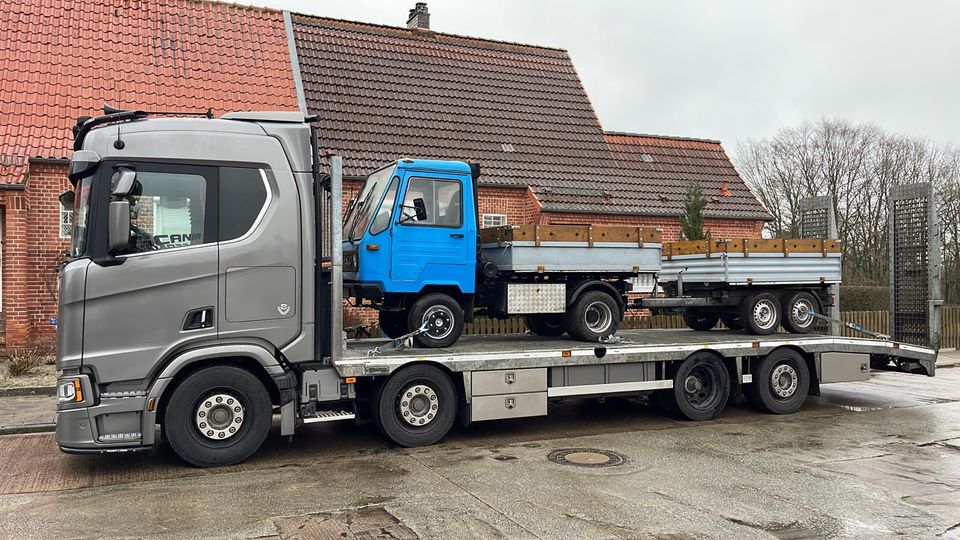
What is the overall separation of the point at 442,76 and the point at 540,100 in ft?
9.73

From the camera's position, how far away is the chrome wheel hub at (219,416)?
25.0 feet

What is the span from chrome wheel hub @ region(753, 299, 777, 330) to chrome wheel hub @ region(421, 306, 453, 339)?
4.93 meters

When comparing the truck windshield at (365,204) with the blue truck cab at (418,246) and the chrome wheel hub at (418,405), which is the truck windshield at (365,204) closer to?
the blue truck cab at (418,246)

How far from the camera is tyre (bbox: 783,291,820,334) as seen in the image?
38.4 feet

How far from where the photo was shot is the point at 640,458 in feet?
27.0

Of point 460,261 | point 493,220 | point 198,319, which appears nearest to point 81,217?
point 198,319

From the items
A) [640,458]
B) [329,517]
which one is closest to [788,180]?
[640,458]

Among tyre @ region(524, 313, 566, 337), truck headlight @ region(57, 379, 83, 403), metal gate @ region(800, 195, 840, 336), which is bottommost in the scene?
truck headlight @ region(57, 379, 83, 403)

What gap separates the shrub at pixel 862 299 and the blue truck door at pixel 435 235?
1943cm

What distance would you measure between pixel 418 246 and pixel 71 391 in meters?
3.77

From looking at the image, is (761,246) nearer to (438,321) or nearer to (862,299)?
(438,321)

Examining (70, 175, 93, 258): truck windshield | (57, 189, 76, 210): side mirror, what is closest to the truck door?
(70, 175, 93, 258): truck windshield

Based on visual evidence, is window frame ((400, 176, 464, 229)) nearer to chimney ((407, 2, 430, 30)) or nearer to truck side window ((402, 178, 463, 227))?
truck side window ((402, 178, 463, 227))

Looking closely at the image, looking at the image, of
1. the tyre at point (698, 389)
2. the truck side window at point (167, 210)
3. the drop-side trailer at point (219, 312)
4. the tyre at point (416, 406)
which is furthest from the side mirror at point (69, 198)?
the tyre at point (698, 389)
